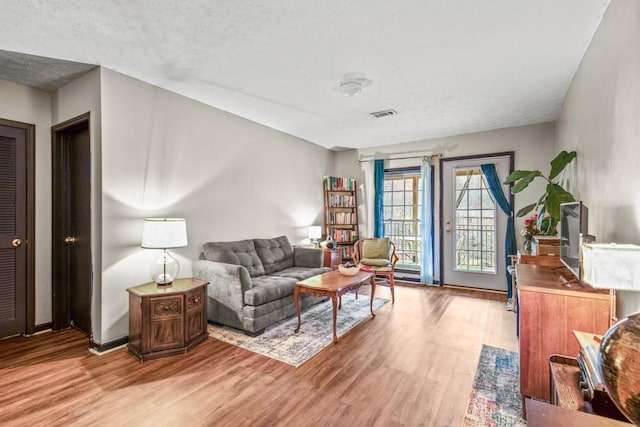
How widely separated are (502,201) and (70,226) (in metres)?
5.81

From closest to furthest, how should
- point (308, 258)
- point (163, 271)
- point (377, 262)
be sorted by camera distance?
point (163, 271) < point (308, 258) < point (377, 262)

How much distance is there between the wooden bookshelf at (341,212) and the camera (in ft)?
19.6

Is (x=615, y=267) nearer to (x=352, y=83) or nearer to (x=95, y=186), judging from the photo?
(x=352, y=83)

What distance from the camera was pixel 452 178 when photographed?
530 centimetres

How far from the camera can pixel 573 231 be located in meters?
2.01

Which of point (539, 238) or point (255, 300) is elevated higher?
point (539, 238)

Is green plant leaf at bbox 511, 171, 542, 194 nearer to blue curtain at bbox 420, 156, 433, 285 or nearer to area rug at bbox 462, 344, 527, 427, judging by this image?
area rug at bbox 462, 344, 527, 427

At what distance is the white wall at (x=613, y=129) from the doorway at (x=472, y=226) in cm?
226

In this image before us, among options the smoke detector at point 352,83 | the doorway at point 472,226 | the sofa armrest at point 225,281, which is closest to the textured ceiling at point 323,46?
the smoke detector at point 352,83

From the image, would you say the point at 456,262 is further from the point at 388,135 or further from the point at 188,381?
the point at 188,381

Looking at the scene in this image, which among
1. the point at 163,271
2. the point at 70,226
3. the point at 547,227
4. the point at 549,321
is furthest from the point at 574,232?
the point at 70,226

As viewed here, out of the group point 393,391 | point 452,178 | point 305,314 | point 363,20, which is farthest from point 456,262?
point 363,20

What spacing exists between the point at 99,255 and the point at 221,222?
139cm

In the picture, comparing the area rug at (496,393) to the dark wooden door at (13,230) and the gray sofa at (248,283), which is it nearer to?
the gray sofa at (248,283)
